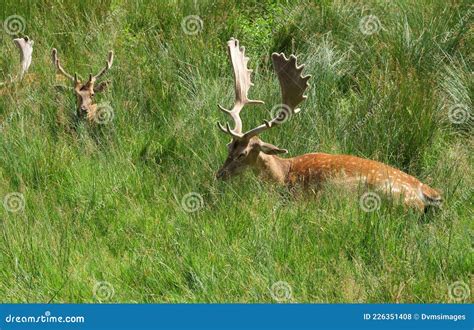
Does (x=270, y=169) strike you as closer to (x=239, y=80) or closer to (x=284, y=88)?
(x=284, y=88)

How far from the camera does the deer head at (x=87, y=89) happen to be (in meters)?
9.57

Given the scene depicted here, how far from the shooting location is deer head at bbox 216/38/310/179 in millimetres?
8055

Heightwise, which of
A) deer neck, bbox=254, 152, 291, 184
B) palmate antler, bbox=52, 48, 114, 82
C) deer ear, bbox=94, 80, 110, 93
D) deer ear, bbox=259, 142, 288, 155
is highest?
palmate antler, bbox=52, 48, 114, 82

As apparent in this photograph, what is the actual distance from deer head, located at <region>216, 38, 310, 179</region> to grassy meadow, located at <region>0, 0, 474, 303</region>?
15 cm

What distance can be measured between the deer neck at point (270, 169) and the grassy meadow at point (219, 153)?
179mm

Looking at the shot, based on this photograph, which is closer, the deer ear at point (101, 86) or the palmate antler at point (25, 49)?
the deer ear at point (101, 86)

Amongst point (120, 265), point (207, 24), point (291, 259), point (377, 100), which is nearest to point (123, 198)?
point (120, 265)

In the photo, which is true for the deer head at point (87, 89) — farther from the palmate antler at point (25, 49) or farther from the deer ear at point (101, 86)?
the palmate antler at point (25, 49)

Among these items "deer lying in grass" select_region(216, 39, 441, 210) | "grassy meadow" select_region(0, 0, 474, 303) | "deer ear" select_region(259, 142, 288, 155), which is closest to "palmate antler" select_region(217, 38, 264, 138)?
"deer lying in grass" select_region(216, 39, 441, 210)

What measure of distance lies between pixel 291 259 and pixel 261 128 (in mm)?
1756

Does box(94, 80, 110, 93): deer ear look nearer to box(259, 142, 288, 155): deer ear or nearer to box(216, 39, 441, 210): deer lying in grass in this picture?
box(216, 39, 441, 210): deer lying in grass

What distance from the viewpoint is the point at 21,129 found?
28.7ft

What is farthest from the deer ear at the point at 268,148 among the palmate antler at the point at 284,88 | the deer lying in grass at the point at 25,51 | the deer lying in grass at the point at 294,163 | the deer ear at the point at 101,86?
the deer lying in grass at the point at 25,51

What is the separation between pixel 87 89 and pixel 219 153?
1.85 m
